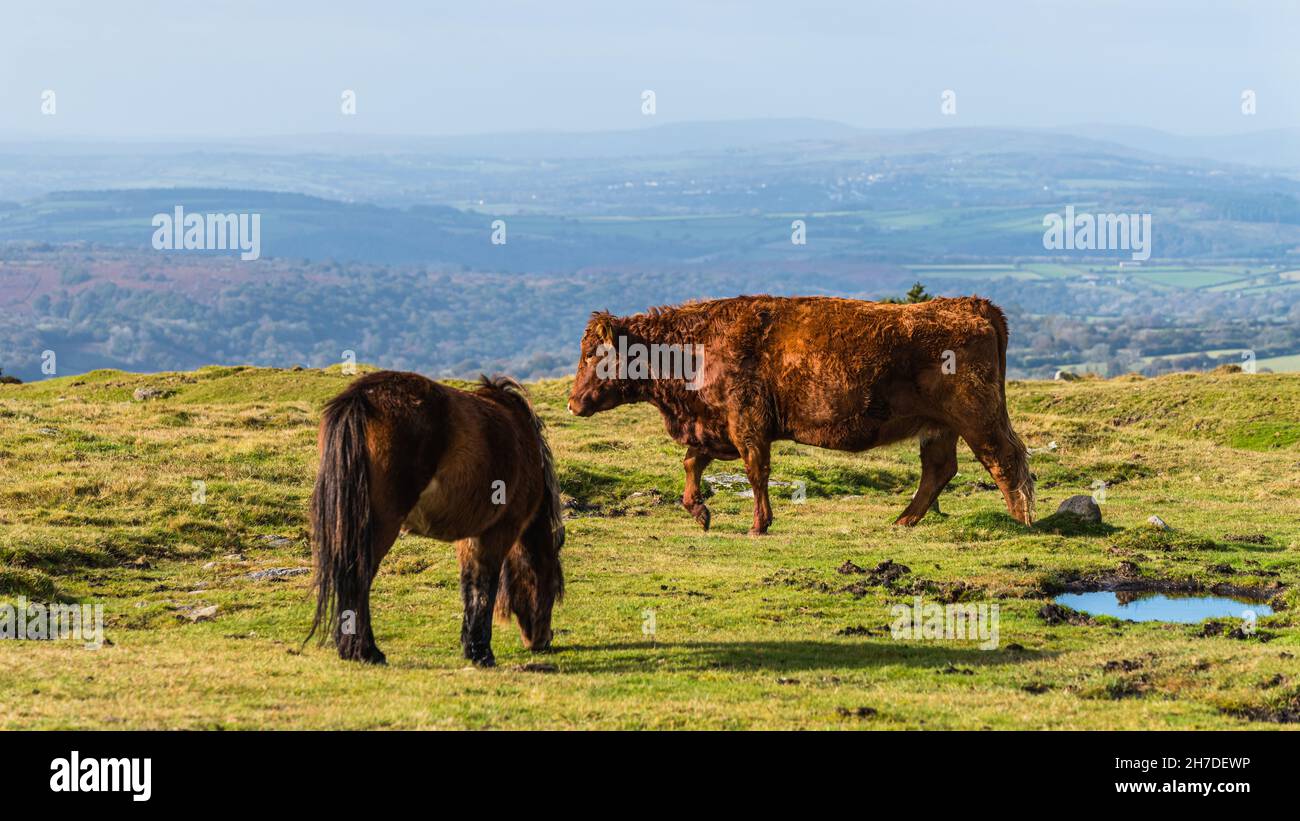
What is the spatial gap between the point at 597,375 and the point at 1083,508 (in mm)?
9037

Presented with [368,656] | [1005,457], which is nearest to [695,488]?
[1005,457]

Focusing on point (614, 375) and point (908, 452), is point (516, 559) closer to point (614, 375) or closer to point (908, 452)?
point (614, 375)

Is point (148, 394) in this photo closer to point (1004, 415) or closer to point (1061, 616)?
point (1004, 415)

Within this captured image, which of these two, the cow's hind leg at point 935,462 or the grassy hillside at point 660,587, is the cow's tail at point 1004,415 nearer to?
the cow's hind leg at point 935,462

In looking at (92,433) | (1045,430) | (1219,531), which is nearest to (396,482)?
(1219,531)

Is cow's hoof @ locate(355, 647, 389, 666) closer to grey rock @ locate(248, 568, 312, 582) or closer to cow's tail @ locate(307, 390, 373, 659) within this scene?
cow's tail @ locate(307, 390, 373, 659)

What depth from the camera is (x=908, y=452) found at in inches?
1420

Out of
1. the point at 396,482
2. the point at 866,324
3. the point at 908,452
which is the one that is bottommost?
the point at 908,452

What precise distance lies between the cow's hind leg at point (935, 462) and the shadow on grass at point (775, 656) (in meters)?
5.06

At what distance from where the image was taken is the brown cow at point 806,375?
19391 mm

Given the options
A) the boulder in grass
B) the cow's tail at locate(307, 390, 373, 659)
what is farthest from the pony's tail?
the boulder in grass

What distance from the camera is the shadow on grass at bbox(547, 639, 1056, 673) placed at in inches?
577

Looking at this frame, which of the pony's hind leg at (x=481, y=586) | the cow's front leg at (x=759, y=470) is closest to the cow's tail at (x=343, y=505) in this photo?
the pony's hind leg at (x=481, y=586)
